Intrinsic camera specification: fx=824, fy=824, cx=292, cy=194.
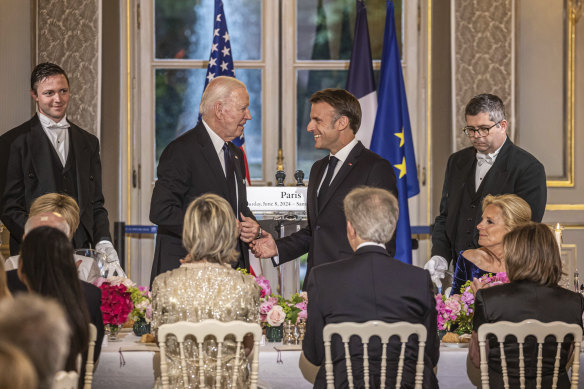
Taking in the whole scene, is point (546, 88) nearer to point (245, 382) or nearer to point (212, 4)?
point (212, 4)

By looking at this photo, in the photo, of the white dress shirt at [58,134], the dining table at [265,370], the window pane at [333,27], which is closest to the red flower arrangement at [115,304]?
the dining table at [265,370]

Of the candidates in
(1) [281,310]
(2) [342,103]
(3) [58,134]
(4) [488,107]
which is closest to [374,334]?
(1) [281,310]

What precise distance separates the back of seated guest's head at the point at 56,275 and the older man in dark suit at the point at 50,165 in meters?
1.72

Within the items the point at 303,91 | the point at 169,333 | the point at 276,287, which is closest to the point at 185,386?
the point at 169,333

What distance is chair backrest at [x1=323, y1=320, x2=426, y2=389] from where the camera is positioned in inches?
101

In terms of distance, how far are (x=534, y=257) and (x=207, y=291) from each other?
1.15 metres

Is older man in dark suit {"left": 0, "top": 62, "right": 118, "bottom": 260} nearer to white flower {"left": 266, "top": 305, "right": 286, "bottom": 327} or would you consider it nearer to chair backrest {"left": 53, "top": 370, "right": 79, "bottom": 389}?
white flower {"left": 266, "top": 305, "right": 286, "bottom": 327}

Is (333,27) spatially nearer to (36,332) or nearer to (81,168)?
(81,168)

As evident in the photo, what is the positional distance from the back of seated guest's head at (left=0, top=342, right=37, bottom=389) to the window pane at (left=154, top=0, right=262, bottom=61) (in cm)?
549

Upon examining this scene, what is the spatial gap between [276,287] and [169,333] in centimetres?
379

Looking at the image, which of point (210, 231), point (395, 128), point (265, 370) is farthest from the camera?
point (395, 128)

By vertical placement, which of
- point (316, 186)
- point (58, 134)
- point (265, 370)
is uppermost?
point (58, 134)

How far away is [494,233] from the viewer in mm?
3889

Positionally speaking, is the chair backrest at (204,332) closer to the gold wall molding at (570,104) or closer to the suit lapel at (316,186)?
the suit lapel at (316,186)
